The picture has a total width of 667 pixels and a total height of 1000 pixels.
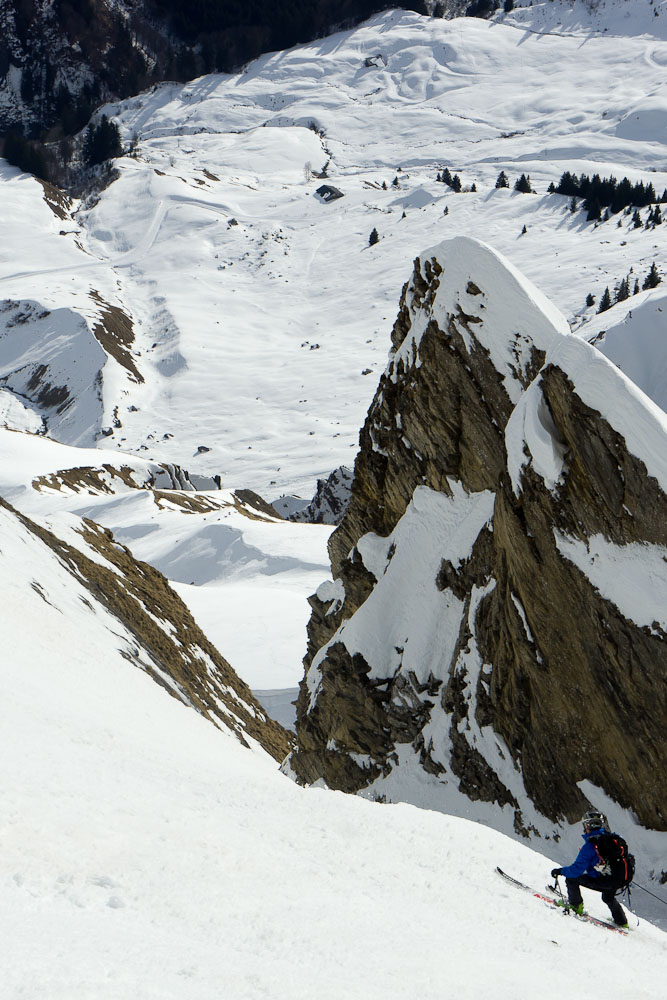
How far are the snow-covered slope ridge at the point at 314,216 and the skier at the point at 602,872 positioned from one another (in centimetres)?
6269

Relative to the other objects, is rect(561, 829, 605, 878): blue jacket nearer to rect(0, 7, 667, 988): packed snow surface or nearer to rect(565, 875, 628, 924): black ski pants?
rect(565, 875, 628, 924): black ski pants

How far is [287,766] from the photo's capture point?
2309 cm

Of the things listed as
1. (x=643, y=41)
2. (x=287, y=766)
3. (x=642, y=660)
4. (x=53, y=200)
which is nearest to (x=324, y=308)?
(x=53, y=200)

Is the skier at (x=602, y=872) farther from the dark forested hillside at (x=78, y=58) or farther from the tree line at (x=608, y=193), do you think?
the dark forested hillside at (x=78, y=58)

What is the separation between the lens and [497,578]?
17.9m

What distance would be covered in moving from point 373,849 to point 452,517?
40.5 ft

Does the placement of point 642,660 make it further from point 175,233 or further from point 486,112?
point 486,112

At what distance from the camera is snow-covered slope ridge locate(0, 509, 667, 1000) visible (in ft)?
17.3

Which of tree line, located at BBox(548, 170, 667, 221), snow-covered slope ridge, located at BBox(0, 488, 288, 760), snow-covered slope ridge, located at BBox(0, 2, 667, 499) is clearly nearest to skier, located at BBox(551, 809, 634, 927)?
snow-covered slope ridge, located at BBox(0, 488, 288, 760)

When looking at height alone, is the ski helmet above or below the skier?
above

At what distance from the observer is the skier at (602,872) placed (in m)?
8.90

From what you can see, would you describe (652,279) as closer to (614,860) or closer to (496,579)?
(496,579)

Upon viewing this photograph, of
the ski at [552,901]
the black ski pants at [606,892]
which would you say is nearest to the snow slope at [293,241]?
the ski at [552,901]

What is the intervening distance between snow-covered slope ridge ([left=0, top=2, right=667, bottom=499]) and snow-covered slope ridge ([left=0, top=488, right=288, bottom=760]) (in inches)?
1646
